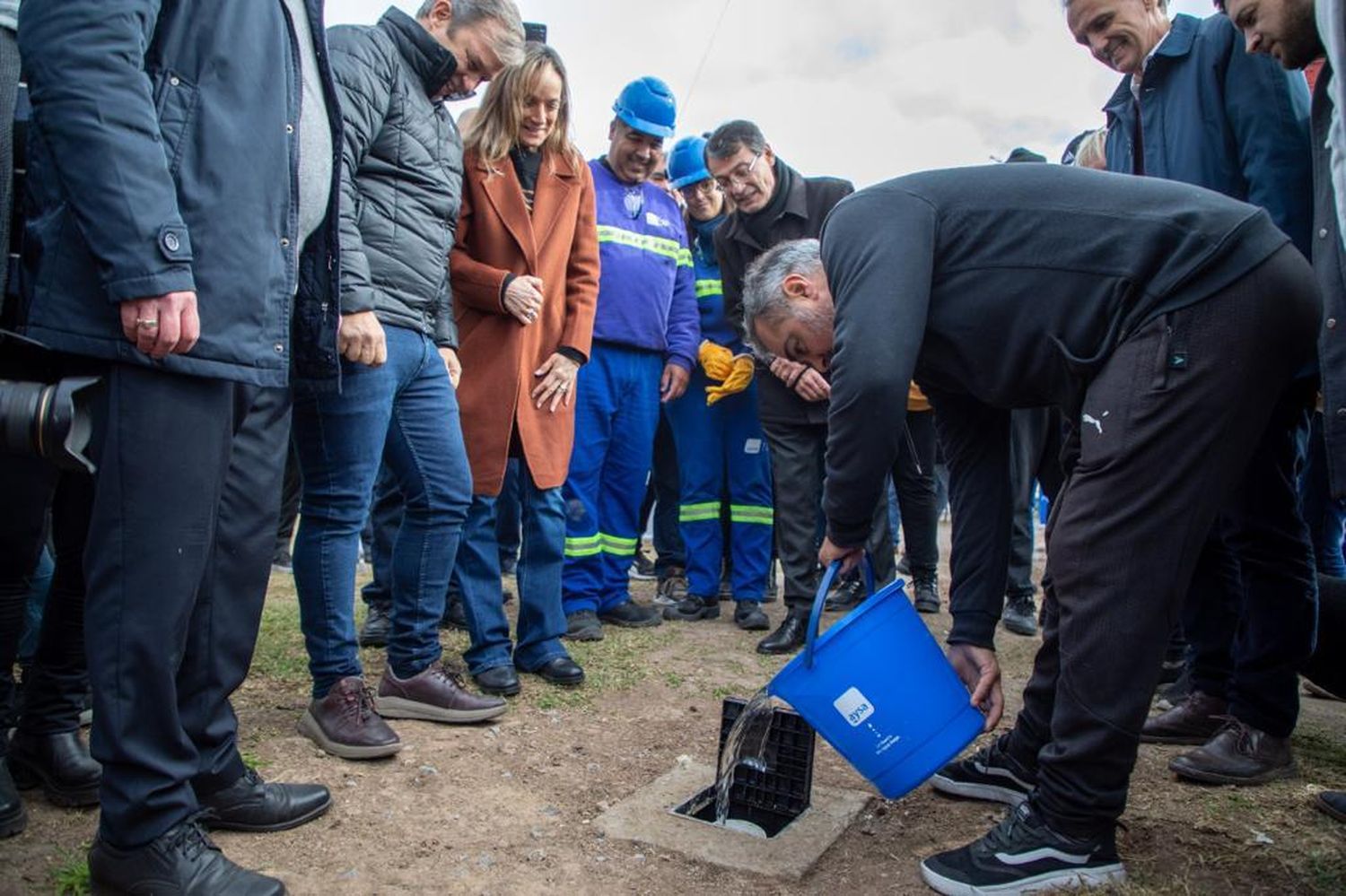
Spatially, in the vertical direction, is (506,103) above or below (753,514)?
above

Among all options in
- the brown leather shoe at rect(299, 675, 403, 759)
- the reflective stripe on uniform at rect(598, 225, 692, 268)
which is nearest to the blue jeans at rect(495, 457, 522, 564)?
the reflective stripe on uniform at rect(598, 225, 692, 268)

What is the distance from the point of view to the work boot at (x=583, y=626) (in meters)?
4.38

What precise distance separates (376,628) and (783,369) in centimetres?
195

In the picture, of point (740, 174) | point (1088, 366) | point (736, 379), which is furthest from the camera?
point (736, 379)

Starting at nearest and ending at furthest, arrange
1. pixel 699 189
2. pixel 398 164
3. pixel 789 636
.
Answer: pixel 398 164 < pixel 789 636 < pixel 699 189

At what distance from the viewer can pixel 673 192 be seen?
5.82m

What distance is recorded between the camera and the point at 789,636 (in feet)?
14.4

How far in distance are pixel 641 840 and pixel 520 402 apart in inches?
66.6

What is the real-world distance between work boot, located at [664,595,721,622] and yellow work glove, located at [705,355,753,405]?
0.94 metres

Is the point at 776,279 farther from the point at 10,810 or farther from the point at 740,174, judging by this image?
the point at 740,174

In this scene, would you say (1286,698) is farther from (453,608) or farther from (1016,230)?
(453,608)

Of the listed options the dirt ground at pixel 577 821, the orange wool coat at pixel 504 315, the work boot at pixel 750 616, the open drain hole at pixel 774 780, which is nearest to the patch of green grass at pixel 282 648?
the dirt ground at pixel 577 821

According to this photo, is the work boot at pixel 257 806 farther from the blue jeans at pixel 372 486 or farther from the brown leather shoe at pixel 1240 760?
the brown leather shoe at pixel 1240 760

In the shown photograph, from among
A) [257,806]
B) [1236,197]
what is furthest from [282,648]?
[1236,197]
